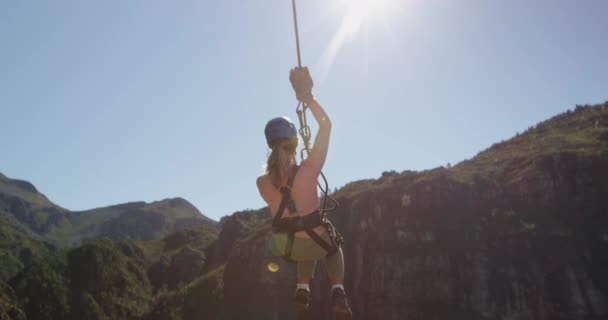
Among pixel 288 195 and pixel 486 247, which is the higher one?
pixel 486 247

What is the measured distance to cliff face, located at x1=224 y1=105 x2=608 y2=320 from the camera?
175ft

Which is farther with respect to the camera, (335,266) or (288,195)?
(335,266)

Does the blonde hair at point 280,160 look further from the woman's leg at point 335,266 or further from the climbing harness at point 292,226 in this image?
the woman's leg at point 335,266

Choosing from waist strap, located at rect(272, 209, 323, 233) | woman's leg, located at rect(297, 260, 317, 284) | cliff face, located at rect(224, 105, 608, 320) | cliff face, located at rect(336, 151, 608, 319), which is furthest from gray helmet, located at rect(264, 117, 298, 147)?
cliff face, located at rect(336, 151, 608, 319)

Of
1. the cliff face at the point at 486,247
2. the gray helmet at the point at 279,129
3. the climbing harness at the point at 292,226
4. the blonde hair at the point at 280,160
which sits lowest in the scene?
the climbing harness at the point at 292,226

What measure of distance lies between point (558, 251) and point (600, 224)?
22.8ft

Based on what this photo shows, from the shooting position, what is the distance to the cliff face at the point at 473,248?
53.3m

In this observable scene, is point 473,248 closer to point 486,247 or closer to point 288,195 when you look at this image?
point 486,247

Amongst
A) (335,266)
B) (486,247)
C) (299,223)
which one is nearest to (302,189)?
(299,223)

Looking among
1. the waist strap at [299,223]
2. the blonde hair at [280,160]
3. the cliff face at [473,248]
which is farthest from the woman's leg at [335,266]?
the cliff face at [473,248]

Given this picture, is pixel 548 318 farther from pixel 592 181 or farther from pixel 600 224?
pixel 592 181

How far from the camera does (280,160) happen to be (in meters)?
5.46

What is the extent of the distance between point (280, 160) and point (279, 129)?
0.42 metres

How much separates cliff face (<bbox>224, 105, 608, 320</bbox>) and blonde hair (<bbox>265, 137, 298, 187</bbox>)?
5156 cm
